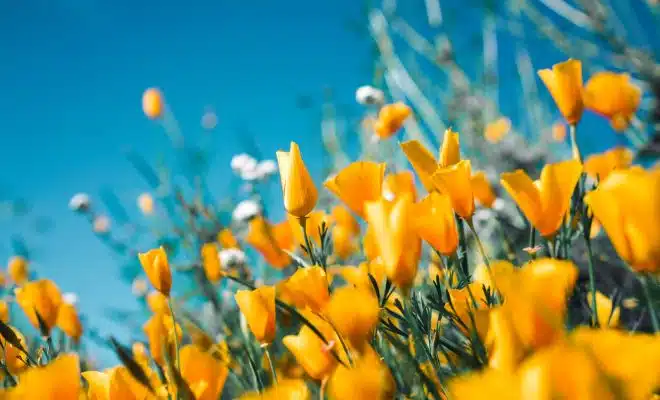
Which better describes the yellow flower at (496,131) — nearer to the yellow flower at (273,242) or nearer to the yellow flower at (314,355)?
the yellow flower at (273,242)

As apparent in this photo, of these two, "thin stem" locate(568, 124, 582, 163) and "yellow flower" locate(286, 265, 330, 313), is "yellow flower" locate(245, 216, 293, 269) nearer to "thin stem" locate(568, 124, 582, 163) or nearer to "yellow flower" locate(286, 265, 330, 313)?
"yellow flower" locate(286, 265, 330, 313)

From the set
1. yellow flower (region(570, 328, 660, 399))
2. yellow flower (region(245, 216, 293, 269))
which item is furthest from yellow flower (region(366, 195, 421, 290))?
yellow flower (region(245, 216, 293, 269))

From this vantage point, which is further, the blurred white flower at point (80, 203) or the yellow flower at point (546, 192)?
the blurred white flower at point (80, 203)

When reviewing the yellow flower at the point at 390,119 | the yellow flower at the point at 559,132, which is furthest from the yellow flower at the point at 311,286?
the yellow flower at the point at 559,132

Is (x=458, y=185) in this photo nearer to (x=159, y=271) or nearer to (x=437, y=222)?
(x=437, y=222)

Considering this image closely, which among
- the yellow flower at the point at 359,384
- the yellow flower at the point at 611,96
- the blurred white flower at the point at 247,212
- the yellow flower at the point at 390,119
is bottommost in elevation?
the yellow flower at the point at 359,384
